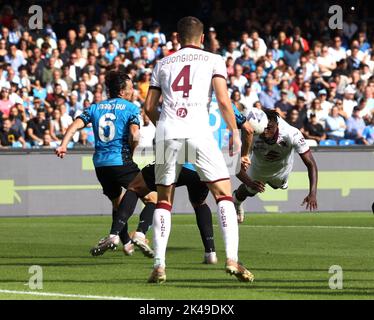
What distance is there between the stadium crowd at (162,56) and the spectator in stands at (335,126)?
24 mm

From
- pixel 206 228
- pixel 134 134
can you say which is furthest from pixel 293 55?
pixel 206 228

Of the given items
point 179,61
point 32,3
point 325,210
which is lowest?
point 325,210

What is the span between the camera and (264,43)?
3039 cm

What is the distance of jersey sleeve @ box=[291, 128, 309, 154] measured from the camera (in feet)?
50.4

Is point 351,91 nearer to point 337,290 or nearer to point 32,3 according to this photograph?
point 32,3

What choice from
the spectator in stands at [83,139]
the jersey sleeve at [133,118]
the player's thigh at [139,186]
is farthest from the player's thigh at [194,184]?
the spectator in stands at [83,139]

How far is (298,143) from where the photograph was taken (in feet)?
50.9

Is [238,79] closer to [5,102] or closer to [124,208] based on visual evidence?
[5,102]

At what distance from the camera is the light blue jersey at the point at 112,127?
13.9 m

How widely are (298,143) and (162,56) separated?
44.6 feet

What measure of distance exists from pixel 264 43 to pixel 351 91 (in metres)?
2.98
